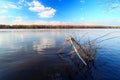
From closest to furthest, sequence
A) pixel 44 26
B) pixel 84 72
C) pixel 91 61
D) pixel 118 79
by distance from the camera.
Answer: pixel 118 79, pixel 84 72, pixel 91 61, pixel 44 26

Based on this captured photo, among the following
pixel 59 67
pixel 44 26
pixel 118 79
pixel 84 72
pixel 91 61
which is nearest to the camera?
pixel 118 79

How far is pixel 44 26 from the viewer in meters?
124

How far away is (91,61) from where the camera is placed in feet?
42.5

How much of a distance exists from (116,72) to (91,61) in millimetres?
3177

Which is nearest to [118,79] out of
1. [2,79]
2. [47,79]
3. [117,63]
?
[117,63]

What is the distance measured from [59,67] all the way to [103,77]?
3705 mm

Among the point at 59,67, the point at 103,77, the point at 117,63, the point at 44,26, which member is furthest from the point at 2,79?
the point at 44,26

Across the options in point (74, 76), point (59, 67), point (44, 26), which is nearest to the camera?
point (74, 76)

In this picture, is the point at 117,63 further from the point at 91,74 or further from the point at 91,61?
the point at 91,74

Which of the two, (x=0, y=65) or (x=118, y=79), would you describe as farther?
(x=0, y=65)

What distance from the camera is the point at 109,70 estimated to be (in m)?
10.5

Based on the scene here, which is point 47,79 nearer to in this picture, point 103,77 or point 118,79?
point 103,77

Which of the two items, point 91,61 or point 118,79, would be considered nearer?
point 118,79

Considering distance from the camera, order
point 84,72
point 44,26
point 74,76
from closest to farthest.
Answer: point 74,76
point 84,72
point 44,26
